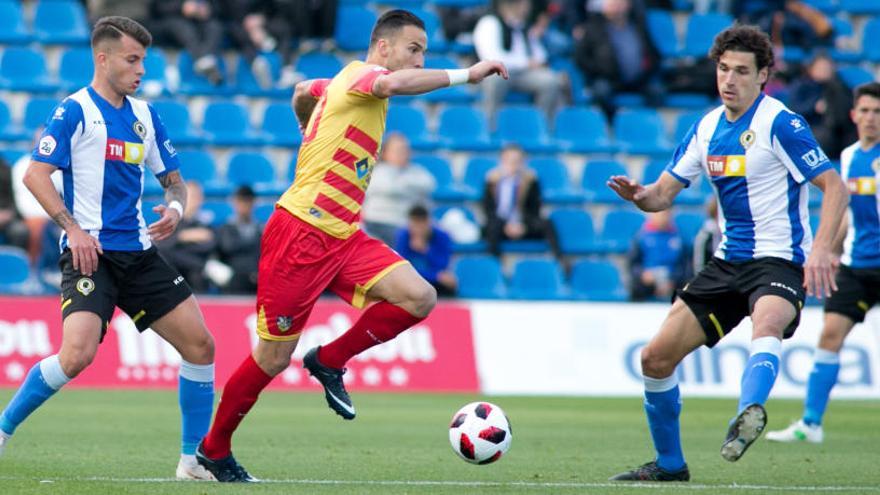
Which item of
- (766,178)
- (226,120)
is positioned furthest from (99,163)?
(226,120)

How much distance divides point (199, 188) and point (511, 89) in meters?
5.49

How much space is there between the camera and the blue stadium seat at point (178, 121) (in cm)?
1906

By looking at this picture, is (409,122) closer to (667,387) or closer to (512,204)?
(512,204)

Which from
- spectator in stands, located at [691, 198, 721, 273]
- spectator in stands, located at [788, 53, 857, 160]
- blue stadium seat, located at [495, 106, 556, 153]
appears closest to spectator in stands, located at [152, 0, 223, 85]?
blue stadium seat, located at [495, 106, 556, 153]

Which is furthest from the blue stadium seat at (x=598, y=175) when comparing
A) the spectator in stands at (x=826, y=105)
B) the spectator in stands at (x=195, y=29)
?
the spectator in stands at (x=195, y=29)

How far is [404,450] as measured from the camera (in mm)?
10125

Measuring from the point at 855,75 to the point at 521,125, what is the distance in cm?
551

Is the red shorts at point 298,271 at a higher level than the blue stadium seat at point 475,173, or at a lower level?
higher

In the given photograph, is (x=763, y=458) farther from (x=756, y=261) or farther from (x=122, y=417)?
(x=122, y=417)

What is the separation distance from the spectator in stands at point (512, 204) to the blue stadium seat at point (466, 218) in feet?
0.55

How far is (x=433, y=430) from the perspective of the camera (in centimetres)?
1187

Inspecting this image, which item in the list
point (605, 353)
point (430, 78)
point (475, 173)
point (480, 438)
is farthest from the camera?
point (475, 173)

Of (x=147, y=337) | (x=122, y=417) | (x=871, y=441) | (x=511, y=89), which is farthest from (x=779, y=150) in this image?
(x=511, y=89)

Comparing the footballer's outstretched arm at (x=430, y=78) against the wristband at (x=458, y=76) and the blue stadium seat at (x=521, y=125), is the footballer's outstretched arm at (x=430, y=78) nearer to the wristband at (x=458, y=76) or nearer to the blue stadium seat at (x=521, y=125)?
the wristband at (x=458, y=76)
